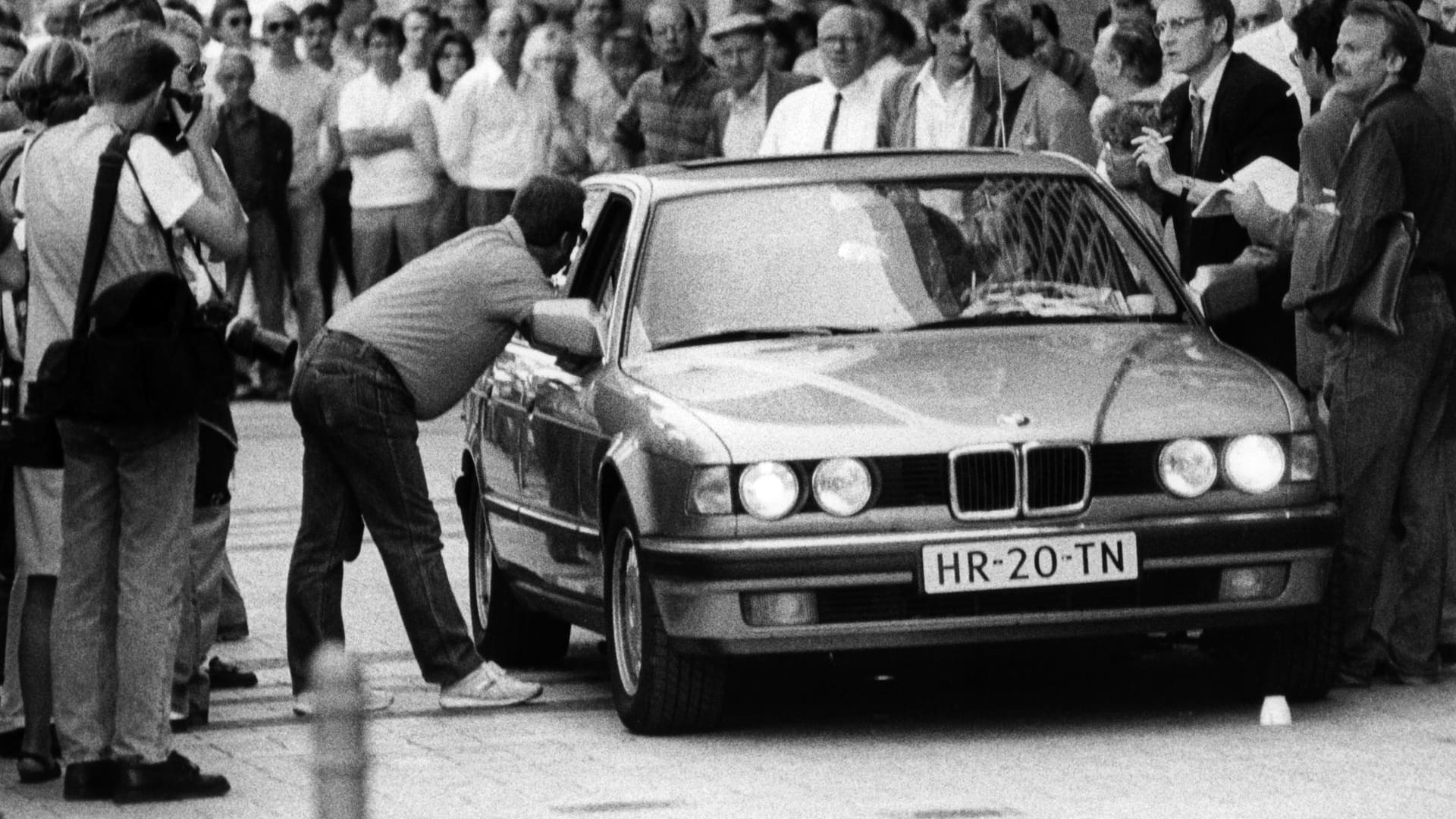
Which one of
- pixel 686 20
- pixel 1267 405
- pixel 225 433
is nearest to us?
pixel 1267 405

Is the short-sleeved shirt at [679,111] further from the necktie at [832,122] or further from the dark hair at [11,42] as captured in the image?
the dark hair at [11,42]

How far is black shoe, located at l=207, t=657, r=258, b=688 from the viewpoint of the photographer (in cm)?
1137

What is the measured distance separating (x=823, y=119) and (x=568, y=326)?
6270 millimetres

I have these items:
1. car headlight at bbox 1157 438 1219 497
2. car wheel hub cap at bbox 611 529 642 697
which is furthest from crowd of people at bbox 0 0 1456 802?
car wheel hub cap at bbox 611 529 642 697

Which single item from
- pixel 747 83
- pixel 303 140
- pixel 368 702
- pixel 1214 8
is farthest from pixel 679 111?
pixel 368 702

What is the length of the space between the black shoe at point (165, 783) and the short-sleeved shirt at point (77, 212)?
41.6 inches

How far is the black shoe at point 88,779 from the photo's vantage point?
29.8 feet

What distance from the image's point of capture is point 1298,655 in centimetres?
998

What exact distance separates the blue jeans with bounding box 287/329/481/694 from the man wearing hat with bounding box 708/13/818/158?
7.16 metres

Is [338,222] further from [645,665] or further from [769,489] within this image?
Result: [769,489]

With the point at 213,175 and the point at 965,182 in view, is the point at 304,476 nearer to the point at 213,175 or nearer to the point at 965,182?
the point at 213,175

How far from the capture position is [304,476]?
1090 centimetres

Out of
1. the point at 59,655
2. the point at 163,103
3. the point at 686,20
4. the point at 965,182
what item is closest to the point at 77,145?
the point at 163,103

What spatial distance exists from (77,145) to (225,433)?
1.57 meters
